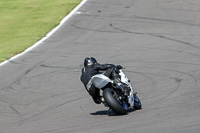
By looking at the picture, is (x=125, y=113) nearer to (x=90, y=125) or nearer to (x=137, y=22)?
(x=90, y=125)

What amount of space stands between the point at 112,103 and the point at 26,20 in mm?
15420

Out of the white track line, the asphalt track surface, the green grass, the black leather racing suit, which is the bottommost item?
the green grass

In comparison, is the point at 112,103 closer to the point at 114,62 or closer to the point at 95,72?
the point at 95,72

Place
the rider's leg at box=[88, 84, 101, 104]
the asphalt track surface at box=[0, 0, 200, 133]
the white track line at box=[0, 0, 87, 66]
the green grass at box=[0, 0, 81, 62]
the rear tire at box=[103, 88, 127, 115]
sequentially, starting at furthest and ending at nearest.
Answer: the green grass at box=[0, 0, 81, 62], the white track line at box=[0, 0, 87, 66], the rider's leg at box=[88, 84, 101, 104], the rear tire at box=[103, 88, 127, 115], the asphalt track surface at box=[0, 0, 200, 133]

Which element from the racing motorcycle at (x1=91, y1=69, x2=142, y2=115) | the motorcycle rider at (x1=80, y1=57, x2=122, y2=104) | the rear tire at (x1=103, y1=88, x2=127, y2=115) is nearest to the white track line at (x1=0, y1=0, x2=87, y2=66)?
the motorcycle rider at (x1=80, y1=57, x2=122, y2=104)

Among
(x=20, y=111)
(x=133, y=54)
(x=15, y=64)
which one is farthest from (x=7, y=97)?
(x=133, y=54)

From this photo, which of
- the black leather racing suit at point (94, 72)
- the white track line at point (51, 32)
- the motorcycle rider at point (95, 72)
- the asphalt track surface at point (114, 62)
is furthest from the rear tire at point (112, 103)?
the white track line at point (51, 32)

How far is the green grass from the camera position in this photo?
1940cm

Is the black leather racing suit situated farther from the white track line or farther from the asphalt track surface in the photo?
the white track line

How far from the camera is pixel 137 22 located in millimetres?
20812

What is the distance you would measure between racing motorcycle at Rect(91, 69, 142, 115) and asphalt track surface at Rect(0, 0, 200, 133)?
199 mm

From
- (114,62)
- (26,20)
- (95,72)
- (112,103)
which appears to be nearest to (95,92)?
(95,72)

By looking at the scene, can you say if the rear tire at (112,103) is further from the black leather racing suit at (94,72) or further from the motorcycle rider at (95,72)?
the black leather racing suit at (94,72)

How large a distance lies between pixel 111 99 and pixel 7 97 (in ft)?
13.9
